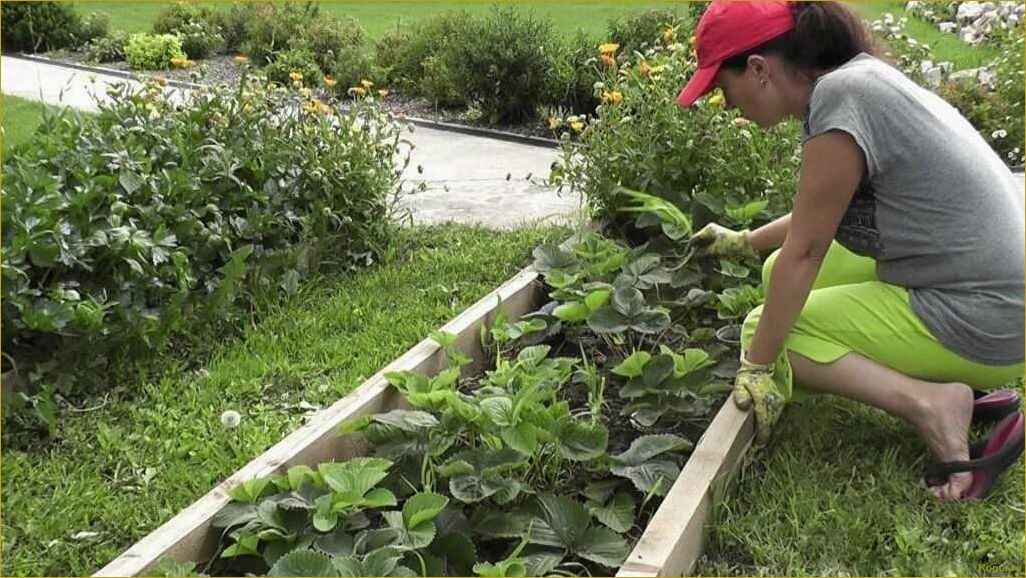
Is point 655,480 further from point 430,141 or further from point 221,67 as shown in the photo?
point 221,67

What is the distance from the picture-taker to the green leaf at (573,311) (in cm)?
286

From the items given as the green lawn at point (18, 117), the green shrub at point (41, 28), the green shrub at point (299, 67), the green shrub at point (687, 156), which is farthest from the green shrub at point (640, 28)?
the green shrub at point (41, 28)

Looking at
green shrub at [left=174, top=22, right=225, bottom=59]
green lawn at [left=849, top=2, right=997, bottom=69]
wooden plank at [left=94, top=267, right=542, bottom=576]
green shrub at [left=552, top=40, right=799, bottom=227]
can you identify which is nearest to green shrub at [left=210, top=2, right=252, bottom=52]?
green shrub at [left=174, top=22, right=225, bottom=59]

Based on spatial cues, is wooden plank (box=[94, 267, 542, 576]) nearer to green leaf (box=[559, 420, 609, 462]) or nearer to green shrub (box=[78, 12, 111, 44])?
green leaf (box=[559, 420, 609, 462])

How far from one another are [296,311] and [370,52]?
5.79 m

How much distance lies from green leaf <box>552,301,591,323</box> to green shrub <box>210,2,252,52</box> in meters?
8.26

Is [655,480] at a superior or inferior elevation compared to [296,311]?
superior

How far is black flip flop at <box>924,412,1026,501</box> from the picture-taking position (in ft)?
7.49

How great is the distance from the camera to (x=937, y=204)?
2316 millimetres

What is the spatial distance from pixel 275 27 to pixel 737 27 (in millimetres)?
7436

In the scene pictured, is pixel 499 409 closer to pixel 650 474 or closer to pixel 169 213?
pixel 650 474

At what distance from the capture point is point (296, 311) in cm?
345

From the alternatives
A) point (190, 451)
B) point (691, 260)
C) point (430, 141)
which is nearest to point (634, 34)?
point (430, 141)

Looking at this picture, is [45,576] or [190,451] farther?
[190,451]
